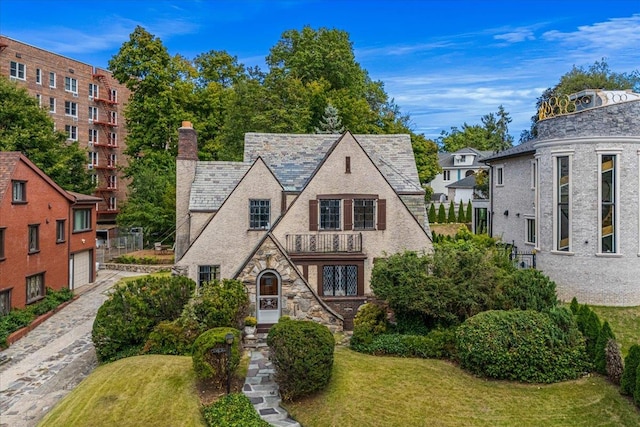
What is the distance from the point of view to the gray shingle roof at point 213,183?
23.4 metres

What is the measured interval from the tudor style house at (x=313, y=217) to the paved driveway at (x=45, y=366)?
5429mm

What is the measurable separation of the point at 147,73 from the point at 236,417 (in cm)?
4157

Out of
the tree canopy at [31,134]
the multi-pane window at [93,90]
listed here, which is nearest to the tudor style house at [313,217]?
the tree canopy at [31,134]

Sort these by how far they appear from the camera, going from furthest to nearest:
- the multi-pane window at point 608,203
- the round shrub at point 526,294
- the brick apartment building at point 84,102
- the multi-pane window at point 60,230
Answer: the brick apartment building at point 84,102, the multi-pane window at point 60,230, the multi-pane window at point 608,203, the round shrub at point 526,294

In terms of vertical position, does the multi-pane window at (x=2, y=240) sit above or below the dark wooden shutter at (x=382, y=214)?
below

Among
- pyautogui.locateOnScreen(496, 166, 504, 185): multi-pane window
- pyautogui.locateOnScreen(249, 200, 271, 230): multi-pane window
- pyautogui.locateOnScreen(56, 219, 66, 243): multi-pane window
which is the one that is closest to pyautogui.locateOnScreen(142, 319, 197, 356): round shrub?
pyautogui.locateOnScreen(249, 200, 271, 230): multi-pane window

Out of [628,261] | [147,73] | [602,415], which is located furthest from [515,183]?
[147,73]

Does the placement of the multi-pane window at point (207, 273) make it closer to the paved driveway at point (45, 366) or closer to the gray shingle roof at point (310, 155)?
the paved driveway at point (45, 366)

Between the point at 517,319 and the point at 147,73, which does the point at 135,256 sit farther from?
the point at 517,319

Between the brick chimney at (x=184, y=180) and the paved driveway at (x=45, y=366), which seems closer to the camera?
the paved driveway at (x=45, y=366)

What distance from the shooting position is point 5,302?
22516 millimetres

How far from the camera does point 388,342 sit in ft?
53.5

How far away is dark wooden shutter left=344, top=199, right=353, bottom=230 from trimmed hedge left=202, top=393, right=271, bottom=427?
10502 millimetres

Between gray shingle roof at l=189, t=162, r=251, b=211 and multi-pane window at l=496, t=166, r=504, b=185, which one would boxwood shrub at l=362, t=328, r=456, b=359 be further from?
multi-pane window at l=496, t=166, r=504, b=185
